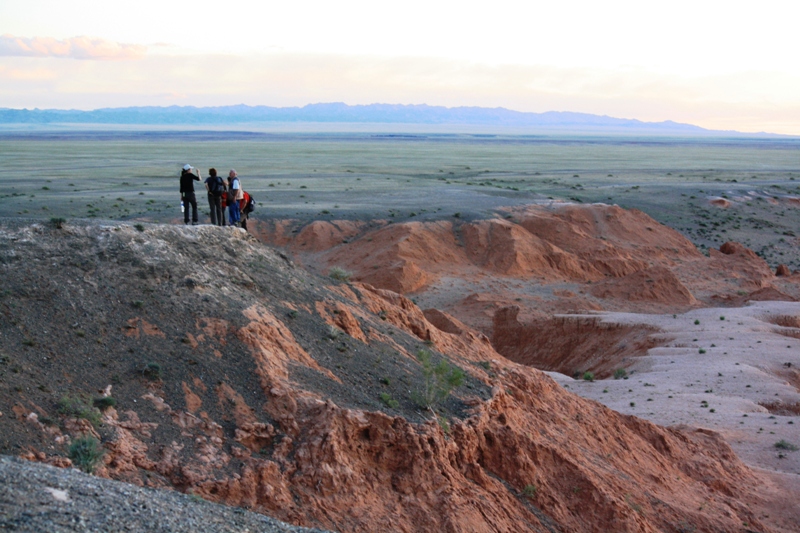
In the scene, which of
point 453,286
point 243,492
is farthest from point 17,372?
point 453,286

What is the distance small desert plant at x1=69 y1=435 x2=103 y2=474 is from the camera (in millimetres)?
7270

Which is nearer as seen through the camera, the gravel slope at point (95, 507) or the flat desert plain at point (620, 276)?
the gravel slope at point (95, 507)

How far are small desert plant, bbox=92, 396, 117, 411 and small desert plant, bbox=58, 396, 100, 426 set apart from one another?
0.33 feet

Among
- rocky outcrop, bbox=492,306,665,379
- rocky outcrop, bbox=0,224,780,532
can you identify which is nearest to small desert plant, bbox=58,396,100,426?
rocky outcrop, bbox=0,224,780,532

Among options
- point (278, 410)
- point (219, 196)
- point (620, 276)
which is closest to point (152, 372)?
point (278, 410)

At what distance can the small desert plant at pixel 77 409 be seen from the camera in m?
8.02

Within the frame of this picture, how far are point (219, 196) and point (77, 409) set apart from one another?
8.01m

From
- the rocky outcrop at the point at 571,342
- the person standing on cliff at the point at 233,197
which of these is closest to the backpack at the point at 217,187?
the person standing on cliff at the point at 233,197

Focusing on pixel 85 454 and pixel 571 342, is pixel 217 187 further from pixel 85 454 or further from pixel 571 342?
pixel 571 342

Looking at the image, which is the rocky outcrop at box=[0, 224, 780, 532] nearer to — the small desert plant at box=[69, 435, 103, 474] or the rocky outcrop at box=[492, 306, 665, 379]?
the small desert plant at box=[69, 435, 103, 474]

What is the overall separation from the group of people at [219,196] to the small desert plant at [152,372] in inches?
250

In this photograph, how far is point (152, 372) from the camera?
29.9ft

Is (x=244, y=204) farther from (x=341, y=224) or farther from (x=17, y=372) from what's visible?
(x=341, y=224)

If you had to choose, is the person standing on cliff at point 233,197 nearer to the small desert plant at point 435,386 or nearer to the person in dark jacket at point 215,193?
the person in dark jacket at point 215,193
